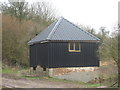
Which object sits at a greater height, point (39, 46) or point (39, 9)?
point (39, 9)

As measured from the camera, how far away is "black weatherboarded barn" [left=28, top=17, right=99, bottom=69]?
76.0 ft

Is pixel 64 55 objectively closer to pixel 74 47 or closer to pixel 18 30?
pixel 74 47

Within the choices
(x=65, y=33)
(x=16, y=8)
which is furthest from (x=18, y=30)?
(x=65, y=33)

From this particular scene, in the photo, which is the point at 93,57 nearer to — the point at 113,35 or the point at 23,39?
the point at 113,35

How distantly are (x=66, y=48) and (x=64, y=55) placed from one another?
68cm

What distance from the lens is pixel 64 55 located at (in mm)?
23438

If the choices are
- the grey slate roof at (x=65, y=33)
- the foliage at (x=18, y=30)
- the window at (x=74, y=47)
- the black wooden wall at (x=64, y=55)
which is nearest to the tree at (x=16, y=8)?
the foliage at (x=18, y=30)

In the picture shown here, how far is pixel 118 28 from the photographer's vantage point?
14.4m

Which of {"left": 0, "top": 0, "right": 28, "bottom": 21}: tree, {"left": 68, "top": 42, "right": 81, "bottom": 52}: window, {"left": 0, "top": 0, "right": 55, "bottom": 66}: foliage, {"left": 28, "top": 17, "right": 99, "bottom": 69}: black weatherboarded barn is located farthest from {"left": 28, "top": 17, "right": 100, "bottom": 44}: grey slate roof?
{"left": 0, "top": 0, "right": 28, "bottom": 21}: tree

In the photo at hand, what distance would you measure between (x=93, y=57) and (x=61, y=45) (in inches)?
140

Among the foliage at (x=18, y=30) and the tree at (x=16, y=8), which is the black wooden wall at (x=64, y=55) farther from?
the tree at (x=16, y=8)

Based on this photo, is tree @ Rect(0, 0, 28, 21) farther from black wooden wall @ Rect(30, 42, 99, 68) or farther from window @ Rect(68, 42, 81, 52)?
window @ Rect(68, 42, 81, 52)

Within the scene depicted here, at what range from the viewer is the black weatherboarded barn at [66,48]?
76.0 ft

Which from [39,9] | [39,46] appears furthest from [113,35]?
[39,9]
